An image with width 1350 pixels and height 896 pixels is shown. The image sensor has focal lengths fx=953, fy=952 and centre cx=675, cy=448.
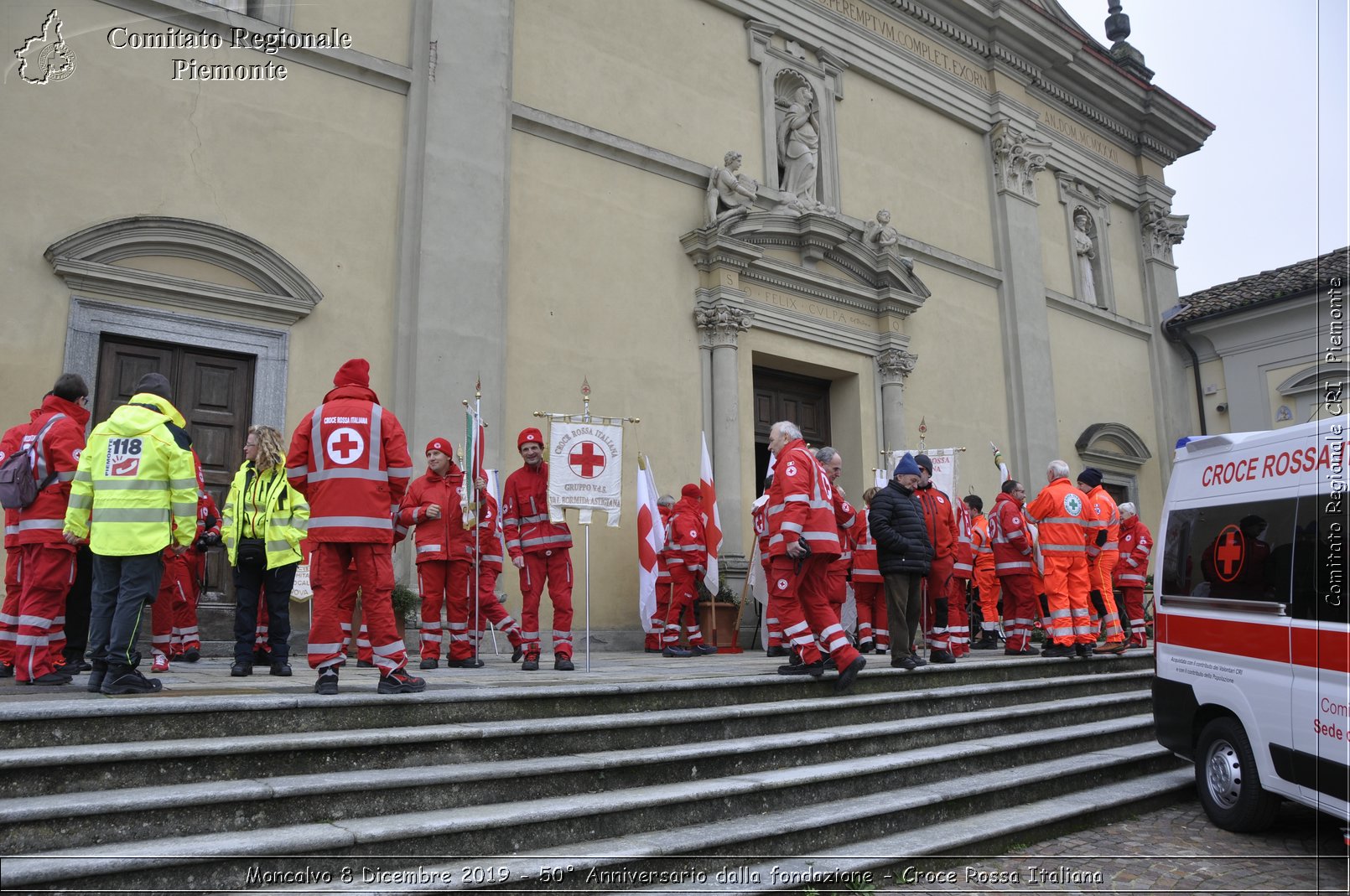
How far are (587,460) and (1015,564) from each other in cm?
508

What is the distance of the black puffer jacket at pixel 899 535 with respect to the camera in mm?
7789

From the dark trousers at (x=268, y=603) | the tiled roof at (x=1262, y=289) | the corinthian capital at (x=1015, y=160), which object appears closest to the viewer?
the dark trousers at (x=268, y=603)

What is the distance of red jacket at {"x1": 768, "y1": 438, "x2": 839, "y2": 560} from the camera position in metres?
7.07

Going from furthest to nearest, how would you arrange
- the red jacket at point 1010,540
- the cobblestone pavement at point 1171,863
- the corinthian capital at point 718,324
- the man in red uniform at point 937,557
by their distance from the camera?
the corinthian capital at point 718,324 < the red jacket at point 1010,540 < the man in red uniform at point 937,557 < the cobblestone pavement at point 1171,863

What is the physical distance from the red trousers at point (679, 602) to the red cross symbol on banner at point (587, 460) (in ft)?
8.11

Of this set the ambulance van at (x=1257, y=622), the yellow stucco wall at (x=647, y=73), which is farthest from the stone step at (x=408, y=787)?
the yellow stucco wall at (x=647, y=73)

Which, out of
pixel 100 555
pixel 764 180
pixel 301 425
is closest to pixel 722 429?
pixel 764 180

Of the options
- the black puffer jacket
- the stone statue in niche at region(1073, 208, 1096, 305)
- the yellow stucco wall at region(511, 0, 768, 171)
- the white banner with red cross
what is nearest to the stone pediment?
the yellow stucco wall at region(511, 0, 768, 171)

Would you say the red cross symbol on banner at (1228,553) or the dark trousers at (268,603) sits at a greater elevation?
the red cross symbol on banner at (1228,553)

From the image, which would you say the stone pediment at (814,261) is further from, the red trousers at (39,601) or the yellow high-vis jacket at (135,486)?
the red trousers at (39,601)

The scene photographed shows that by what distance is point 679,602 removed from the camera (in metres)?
11.0

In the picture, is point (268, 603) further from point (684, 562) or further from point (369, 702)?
point (684, 562)

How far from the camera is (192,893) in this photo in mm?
3633

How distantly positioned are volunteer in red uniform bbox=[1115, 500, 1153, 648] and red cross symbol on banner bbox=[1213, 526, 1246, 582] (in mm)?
6446
